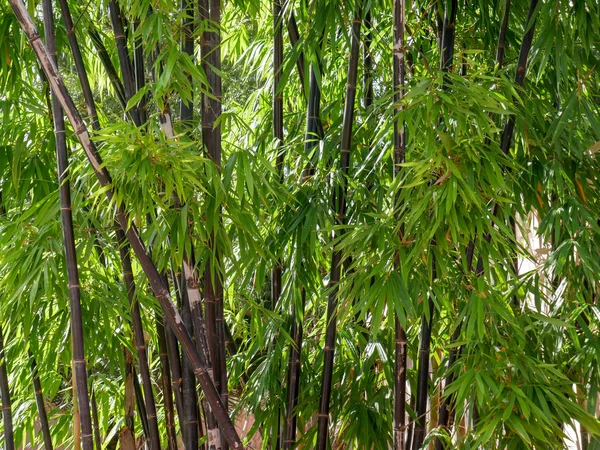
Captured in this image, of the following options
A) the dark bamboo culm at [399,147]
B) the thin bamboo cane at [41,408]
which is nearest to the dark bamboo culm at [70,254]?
the thin bamboo cane at [41,408]

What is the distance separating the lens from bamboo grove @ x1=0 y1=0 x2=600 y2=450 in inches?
67.7

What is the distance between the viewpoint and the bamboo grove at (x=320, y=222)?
172 cm

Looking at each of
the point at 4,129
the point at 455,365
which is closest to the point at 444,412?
the point at 455,365

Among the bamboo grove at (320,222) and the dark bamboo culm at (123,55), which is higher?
the dark bamboo culm at (123,55)

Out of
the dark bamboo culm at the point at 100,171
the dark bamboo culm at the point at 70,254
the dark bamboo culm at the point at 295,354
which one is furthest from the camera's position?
the dark bamboo culm at the point at 295,354

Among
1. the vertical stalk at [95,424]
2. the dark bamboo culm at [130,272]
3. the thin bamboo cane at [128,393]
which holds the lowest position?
the vertical stalk at [95,424]

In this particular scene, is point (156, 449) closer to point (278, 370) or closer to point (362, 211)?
point (278, 370)

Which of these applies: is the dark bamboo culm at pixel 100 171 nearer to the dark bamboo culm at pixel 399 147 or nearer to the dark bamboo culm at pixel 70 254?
the dark bamboo culm at pixel 70 254

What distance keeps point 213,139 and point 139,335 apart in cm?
62

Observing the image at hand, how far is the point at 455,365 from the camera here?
1.85m

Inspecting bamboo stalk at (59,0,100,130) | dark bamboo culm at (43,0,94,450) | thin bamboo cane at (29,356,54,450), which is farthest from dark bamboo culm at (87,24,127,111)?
thin bamboo cane at (29,356,54,450)

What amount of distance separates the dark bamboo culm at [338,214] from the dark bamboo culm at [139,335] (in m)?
0.51

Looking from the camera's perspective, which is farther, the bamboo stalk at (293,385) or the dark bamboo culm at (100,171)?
the bamboo stalk at (293,385)

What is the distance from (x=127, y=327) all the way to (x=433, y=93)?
130 centimetres
